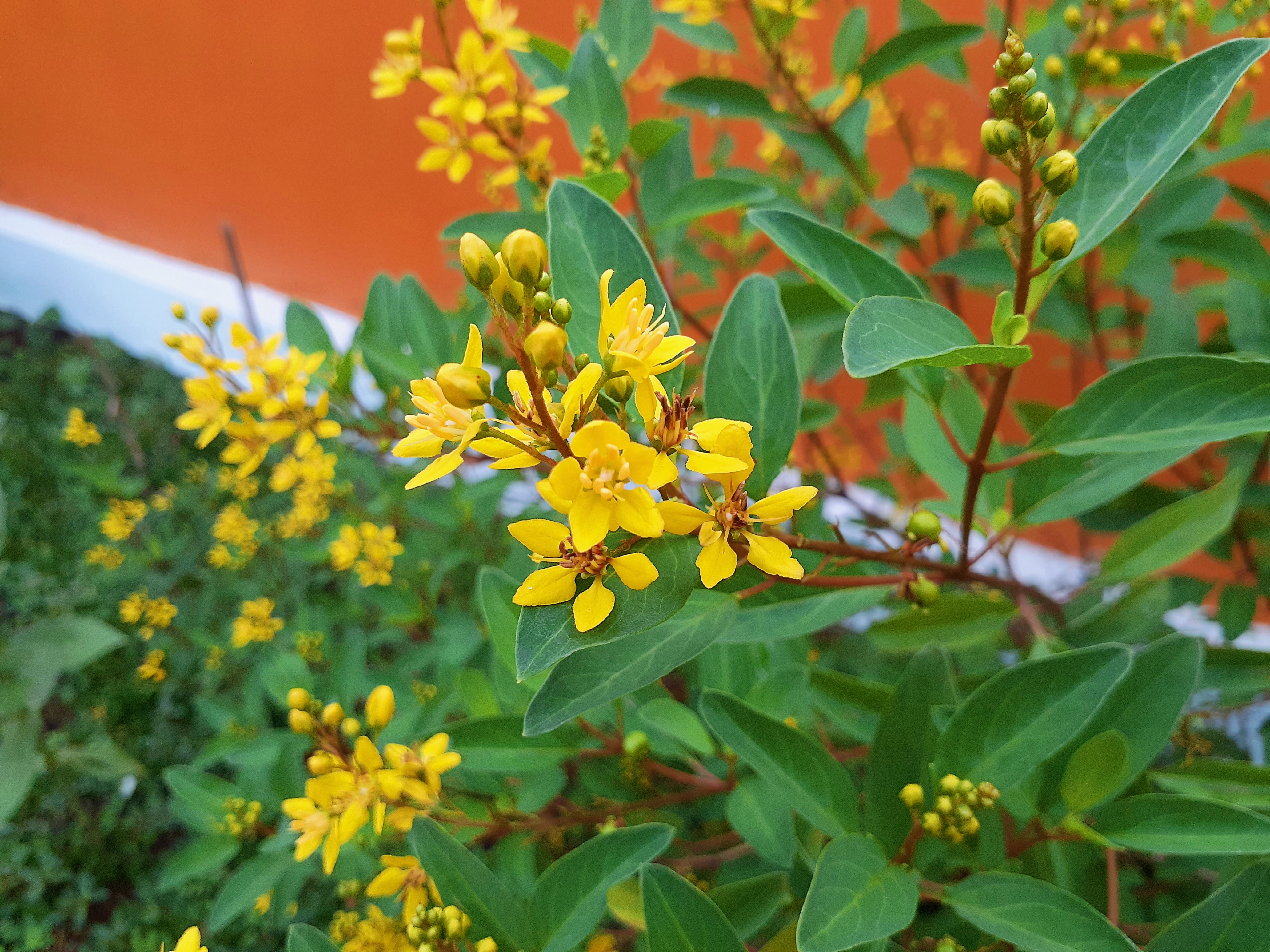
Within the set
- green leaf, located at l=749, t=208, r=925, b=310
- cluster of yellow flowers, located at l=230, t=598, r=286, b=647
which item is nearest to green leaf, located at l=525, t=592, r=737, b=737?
green leaf, located at l=749, t=208, r=925, b=310

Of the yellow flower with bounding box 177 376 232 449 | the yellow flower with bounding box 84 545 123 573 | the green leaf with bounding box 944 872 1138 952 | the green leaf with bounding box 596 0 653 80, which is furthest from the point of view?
Result: the yellow flower with bounding box 84 545 123 573

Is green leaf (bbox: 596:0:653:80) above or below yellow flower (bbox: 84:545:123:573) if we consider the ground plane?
above

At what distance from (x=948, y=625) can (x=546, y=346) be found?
61cm

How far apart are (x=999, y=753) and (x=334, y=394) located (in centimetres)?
82

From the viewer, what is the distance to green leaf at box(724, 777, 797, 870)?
2.10 ft

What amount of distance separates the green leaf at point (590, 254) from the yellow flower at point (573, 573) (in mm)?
169

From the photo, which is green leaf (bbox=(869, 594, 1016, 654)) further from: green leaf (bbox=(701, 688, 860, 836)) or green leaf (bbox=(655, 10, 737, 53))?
green leaf (bbox=(655, 10, 737, 53))

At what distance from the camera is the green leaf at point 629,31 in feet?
2.97

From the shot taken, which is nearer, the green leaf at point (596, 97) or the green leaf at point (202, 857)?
the green leaf at point (596, 97)

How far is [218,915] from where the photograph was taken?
84 cm

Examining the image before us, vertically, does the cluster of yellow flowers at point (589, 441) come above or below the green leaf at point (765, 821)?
above

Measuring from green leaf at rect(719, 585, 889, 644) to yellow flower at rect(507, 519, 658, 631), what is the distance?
0.22 m

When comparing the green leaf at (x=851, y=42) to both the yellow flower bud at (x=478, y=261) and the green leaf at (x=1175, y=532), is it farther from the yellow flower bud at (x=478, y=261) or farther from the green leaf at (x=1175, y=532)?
the yellow flower bud at (x=478, y=261)

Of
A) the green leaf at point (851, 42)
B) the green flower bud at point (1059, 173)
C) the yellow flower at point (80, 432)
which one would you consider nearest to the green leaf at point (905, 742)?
the green flower bud at point (1059, 173)
